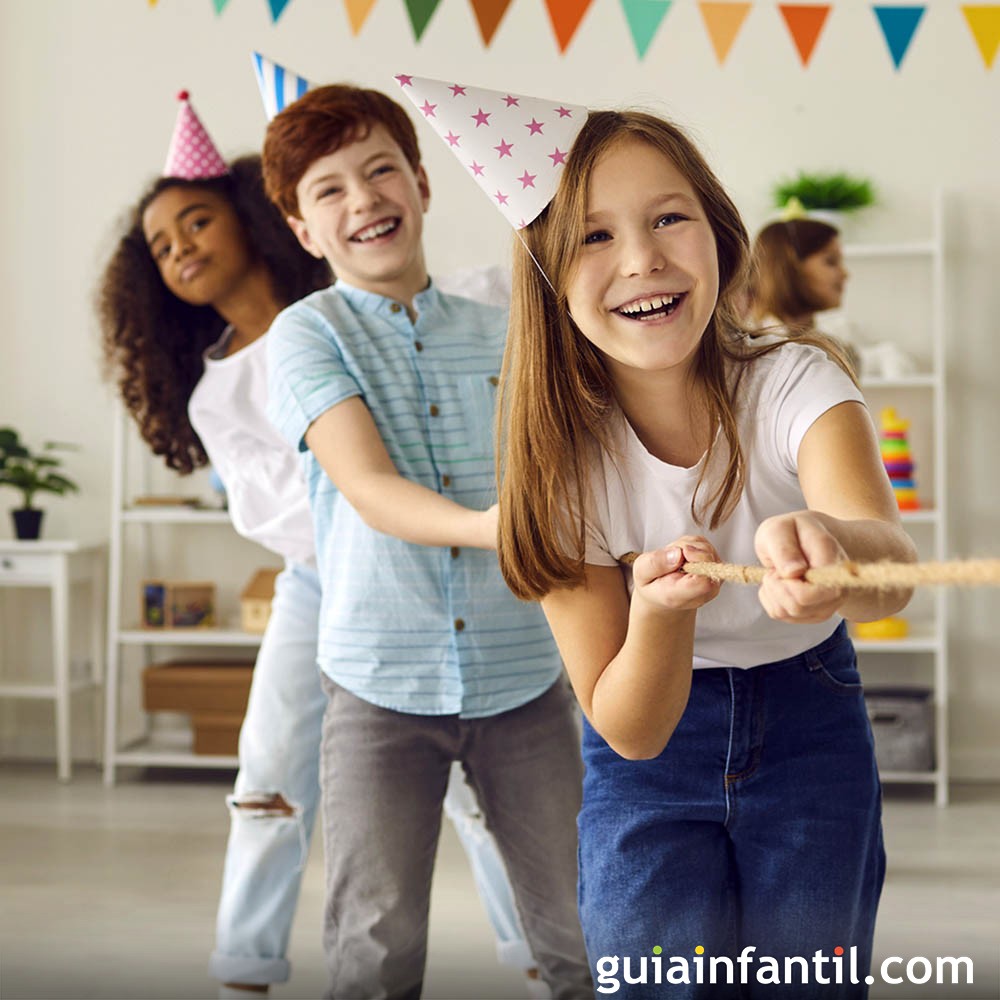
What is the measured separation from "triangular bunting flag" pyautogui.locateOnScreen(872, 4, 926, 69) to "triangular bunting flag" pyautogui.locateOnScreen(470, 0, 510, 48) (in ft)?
3.53

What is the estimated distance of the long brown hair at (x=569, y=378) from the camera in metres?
1.15

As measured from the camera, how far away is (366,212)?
1641mm

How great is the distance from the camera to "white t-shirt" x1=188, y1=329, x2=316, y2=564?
2.14 metres

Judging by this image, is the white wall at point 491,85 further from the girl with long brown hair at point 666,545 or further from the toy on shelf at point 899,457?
the girl with long brown hair at point 666,545

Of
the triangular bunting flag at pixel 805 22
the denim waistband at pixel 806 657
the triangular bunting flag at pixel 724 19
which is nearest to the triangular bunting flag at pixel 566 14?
the triangular bunting flag at pixel 724 19

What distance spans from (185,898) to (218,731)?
45.2 inches

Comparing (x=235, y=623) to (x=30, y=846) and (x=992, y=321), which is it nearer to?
(x=30, y=846)

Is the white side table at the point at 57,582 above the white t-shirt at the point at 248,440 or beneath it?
beneath

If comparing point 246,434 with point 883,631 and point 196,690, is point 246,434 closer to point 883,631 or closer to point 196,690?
point 196,690

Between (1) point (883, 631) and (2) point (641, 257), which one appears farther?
(1) point (883, 631)

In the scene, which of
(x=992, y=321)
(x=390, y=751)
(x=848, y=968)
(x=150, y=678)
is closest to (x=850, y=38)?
(x=992, y=321)

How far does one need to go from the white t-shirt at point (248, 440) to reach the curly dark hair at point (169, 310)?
16 cm

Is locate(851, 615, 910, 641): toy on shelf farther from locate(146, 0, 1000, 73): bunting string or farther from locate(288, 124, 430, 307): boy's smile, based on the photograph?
locate(288, 124, 430, 307): boy's smile

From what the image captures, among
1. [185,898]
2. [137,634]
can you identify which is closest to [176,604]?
[137,634]
